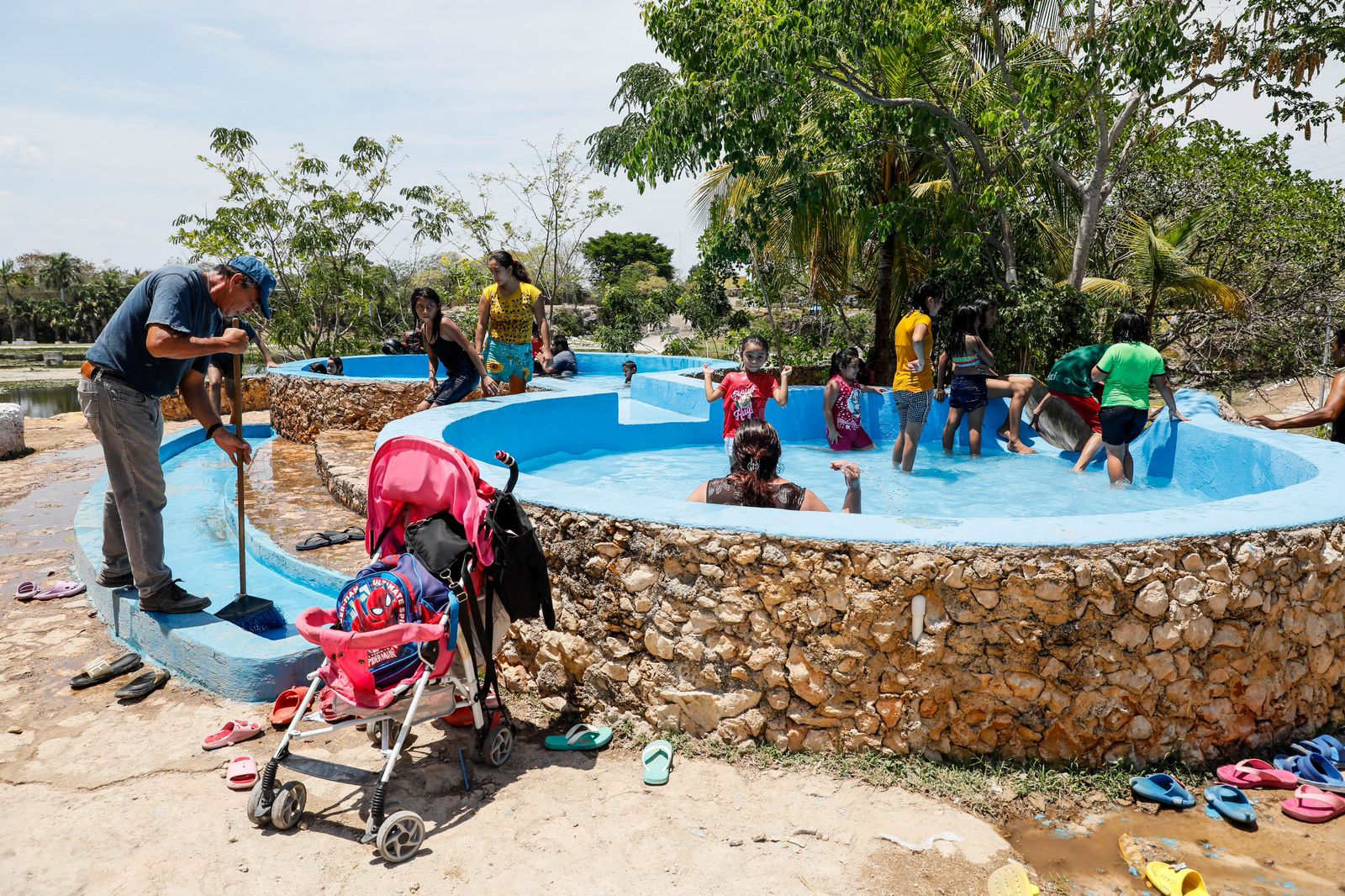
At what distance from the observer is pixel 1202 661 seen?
3.31 meters

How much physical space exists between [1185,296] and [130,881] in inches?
637

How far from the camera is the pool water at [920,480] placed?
720 centimetres

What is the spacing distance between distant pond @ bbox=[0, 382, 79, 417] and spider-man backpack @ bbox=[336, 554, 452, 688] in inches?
998

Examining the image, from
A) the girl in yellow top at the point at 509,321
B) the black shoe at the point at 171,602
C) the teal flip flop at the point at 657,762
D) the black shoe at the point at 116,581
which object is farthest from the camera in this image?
the girl in yellow top at the point at 509,321

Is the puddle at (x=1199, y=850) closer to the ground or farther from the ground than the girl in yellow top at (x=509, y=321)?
closer to the ground

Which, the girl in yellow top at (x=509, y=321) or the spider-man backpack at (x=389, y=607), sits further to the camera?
the girl in yellow top at (x=509, y=321)

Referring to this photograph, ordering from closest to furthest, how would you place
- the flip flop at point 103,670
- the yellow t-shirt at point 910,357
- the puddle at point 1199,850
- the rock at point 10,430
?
the puddle at point 1199,850
the flip flop at point 103,670
the yellow t-shirt at point 910,357
the rock at point 10,430

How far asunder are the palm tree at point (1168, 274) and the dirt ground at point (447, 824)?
11.8 m

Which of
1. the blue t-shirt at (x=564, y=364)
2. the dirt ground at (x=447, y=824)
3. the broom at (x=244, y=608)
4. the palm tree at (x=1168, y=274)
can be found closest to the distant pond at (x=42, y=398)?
the blue t-shirt at (x=564, y=364)

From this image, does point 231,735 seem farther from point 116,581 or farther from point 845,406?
point 845,406

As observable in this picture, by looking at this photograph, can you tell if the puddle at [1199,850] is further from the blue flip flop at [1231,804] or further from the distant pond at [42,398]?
the distant pond at [42,398]

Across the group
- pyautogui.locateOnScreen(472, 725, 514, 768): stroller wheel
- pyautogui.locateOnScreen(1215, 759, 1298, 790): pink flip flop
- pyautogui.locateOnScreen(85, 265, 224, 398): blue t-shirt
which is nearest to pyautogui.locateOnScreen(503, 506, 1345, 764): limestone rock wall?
pyautogui.locateOnScreen(1215, 759, 1298, 790): pink flip flop

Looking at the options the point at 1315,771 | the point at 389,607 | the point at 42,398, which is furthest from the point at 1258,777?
the point at 42,398

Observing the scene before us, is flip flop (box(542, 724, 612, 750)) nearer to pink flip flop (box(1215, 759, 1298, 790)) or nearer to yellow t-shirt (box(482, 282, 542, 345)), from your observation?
pink flip flop (box(1215, 759, 1298, 790))
